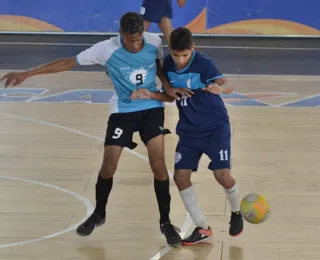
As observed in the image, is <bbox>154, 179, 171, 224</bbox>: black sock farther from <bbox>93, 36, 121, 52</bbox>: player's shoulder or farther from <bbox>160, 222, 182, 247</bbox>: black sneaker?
<bbox>93, 36, 121, 52</bbox>: player's shoulder

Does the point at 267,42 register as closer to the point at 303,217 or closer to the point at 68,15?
the point at 68,15

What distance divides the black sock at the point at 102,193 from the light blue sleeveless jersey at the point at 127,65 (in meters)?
0.52

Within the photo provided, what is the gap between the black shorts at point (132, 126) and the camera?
584 cm

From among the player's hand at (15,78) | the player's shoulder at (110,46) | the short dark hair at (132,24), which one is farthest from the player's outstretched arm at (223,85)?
the player's hand at (15,78)

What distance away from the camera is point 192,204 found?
5.87 metres

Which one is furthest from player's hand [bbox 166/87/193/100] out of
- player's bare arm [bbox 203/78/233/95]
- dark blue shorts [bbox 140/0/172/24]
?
dark blue shorts [bbox 140/0/172/24]

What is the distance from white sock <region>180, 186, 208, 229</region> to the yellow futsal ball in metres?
0.31

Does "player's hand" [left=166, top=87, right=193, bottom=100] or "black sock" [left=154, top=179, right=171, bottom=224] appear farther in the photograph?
"black sock" [left=154, top=179, right=171, bottom=224]

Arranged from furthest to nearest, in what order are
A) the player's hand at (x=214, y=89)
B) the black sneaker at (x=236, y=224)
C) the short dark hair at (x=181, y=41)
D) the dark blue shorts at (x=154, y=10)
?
the dark blue shorts at (x=154, y=10) < the black sneaker at (x=236, y=224) < the player's hand at (x=214, y=89) < the short dark hair at (x=181, y=41)

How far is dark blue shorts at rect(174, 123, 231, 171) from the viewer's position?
575 centimetres

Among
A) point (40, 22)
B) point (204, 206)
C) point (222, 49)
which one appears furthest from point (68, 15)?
point (204, 206)

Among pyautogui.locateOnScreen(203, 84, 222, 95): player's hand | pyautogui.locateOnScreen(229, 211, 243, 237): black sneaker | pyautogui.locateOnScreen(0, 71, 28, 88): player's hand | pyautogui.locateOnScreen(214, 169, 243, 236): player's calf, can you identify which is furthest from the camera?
pyautogui.locateOnScreen(229, 211, 243, 237): black sneaker

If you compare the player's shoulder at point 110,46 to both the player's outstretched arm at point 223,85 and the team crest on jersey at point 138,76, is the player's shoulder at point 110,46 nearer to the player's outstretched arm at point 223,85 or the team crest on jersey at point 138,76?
the team crest on jersey at point 138,76

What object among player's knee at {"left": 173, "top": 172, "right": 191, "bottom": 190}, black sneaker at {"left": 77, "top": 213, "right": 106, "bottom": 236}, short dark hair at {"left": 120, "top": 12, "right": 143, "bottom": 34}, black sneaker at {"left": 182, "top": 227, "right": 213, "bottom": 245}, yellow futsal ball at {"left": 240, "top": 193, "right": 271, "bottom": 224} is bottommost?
black sneaker at {"left": 182, "top": 227, "right": 213, "bottom": 245}
